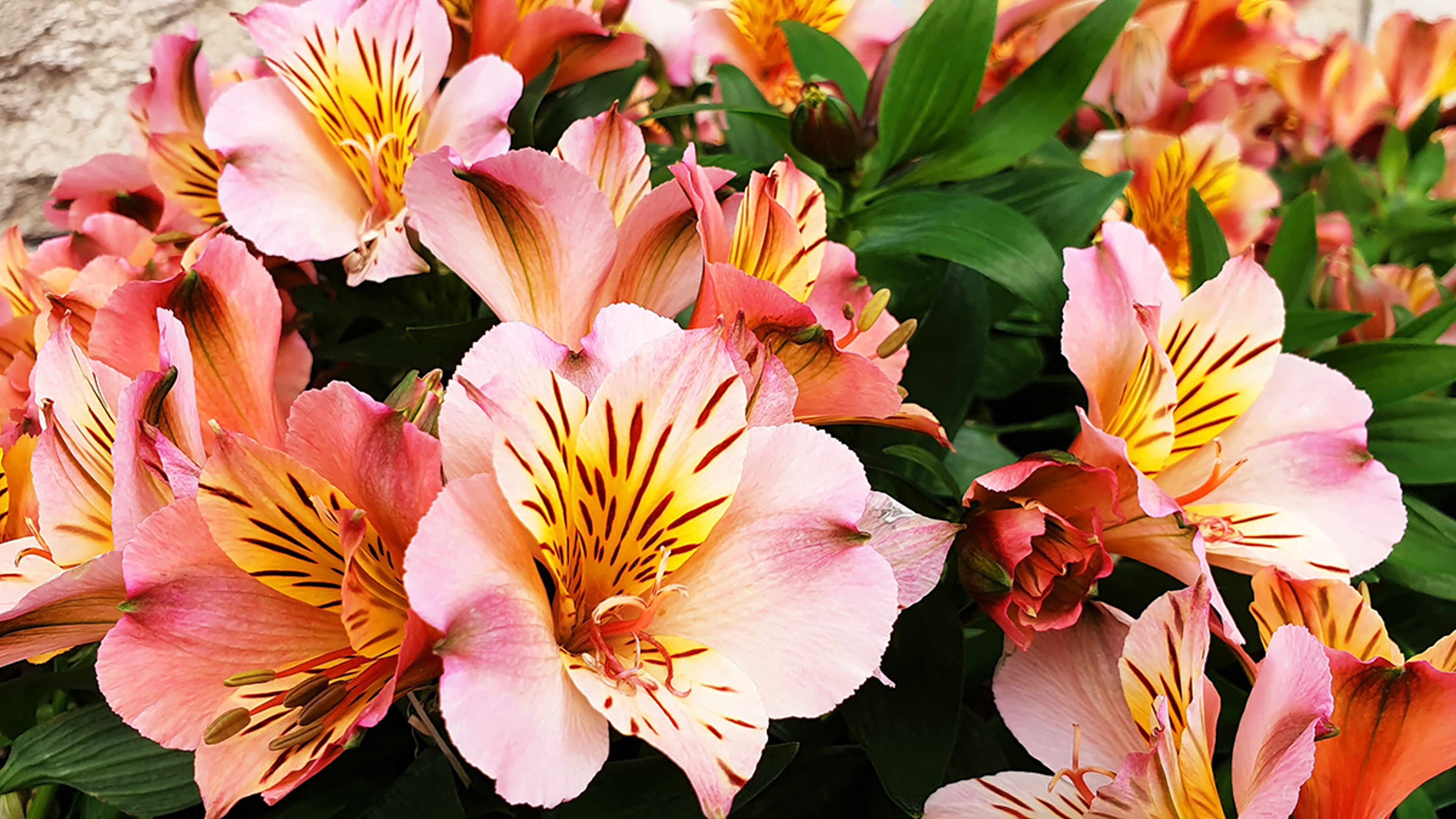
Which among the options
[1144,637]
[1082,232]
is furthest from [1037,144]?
[1144,637]

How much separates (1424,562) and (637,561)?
0.49 m

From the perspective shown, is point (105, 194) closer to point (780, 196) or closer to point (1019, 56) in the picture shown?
point (780, 196)

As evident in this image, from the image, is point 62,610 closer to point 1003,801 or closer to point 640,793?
point 640,793

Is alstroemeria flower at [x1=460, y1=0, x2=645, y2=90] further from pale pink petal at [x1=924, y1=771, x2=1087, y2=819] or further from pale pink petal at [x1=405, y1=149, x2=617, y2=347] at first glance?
pale pink petal at [x1=924, y1=771, x2=1087, y2=819]

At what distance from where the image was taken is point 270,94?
496mm

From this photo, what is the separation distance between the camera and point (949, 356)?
55 centimetres

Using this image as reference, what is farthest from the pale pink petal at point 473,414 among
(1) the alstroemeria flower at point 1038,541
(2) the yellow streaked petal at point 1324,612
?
(2) the yellow streaked petal at point 1324,612

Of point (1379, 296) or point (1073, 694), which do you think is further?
point (1379, 296)

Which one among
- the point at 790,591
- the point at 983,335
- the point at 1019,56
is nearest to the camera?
the point at 790,591

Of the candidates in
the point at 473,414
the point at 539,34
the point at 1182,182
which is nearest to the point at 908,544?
the point at 473,414

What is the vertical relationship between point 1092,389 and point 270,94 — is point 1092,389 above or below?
Result: below

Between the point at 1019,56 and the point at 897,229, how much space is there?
0.47 metres

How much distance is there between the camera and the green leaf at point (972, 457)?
1.89ft

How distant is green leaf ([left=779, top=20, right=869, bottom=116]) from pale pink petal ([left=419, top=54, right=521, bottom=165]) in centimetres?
25
